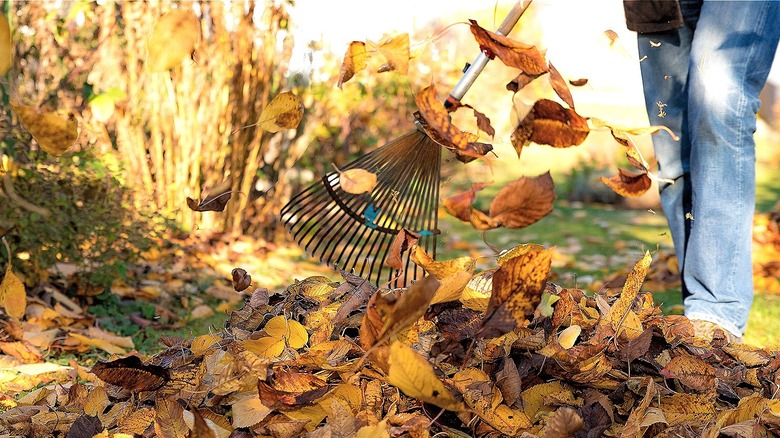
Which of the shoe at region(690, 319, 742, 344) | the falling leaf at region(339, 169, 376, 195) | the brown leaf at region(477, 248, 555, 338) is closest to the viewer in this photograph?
the brown leaf at region(477, 248, 555, 338)

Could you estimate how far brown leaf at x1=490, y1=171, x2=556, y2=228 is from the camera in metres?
1.18

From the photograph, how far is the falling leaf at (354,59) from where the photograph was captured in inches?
50.6

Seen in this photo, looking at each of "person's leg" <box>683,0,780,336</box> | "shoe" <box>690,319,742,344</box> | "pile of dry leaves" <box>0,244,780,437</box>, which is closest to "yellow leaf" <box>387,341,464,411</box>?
"pile of dry leaves" <box>0,244,780,437</box>

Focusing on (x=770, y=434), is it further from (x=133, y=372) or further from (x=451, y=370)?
(x=133, y=372)

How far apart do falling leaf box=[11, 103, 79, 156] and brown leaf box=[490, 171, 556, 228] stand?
28.3 inches

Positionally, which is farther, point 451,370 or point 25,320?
point 25,320

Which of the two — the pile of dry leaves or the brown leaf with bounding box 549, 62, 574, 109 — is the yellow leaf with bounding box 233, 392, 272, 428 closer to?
the pile of dry leaves

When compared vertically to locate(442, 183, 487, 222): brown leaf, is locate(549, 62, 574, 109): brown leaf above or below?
above

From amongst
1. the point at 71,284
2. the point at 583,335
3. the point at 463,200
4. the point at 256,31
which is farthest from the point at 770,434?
the point at 256,31

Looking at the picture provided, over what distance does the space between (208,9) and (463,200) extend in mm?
3179

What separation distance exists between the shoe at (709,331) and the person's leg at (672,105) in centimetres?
27

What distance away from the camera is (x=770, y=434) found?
4.42 feet

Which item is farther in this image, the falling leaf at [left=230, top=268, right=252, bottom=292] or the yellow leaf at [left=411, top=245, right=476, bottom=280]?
the falling leaf at [left=230, top=268, right=252, bottom=292]

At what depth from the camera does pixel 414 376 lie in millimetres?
1054
